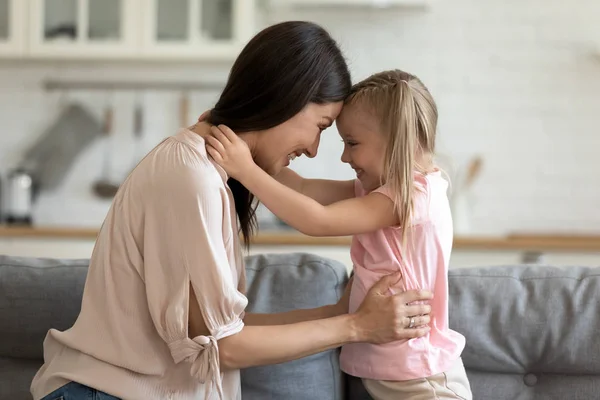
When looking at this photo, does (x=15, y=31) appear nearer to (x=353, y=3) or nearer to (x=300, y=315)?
(x=353, y=3)

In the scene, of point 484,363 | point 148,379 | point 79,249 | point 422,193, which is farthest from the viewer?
point 79,249

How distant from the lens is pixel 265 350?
1539 mm

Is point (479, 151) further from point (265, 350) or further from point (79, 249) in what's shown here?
point (265, 350)

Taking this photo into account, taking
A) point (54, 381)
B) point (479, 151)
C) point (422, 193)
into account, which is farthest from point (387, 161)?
point (479, 151)

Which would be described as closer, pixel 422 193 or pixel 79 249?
pixel 422 193

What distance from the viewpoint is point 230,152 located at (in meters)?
1.56

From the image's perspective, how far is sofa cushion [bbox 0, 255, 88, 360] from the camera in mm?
1928

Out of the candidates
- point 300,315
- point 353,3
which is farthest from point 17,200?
point 300,315

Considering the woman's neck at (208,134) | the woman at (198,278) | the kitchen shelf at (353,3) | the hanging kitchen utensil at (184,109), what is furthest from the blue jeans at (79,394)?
the hanging kitchen utensil at (184,109)

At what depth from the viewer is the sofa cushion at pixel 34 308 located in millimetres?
1928

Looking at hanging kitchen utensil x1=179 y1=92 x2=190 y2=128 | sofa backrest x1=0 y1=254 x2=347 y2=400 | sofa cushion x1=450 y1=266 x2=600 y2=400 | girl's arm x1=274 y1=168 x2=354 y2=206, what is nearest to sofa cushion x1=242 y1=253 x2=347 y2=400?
sofa backrest x1=0 y1=254 x2=347 y2=400

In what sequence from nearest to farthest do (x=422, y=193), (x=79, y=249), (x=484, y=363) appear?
(x=422, y=193) → (x=484, y=363) → (x=79, y=249)

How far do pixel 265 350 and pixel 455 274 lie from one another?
670 mm

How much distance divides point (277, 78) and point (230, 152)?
171 mm
